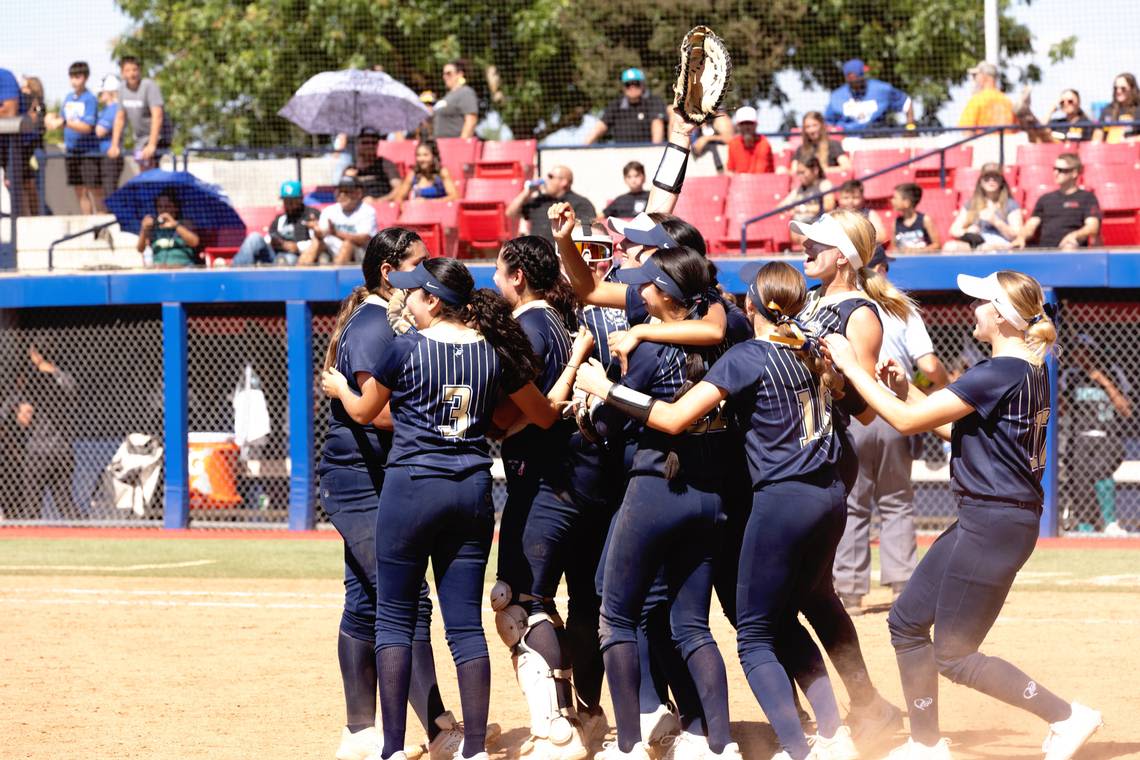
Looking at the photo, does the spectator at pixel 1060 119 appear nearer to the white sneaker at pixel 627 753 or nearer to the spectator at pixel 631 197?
the spectator at pixel 631 197

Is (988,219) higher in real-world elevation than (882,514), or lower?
higher

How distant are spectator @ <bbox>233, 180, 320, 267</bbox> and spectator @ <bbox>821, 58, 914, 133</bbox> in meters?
6.12

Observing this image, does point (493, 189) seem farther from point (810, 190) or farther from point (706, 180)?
point (810, 190)

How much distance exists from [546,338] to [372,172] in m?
11.3

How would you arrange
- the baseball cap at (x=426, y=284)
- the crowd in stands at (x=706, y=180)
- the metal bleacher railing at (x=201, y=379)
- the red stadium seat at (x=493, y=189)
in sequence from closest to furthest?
1. the baseball cap at (x=426, y=284)
2. the crowd in stands at (x=706, y=180)
3. the metal bleacher railing at (x=201, y=379)
4. the red stadium seat at (x=493, y=189)

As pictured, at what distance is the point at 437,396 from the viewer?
5.44 metres

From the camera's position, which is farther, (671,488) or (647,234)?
(647,234)

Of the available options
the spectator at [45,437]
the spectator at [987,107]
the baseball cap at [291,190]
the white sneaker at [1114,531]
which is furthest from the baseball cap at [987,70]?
the spectator at [45,437]

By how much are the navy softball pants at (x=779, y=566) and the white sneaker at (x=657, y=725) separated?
1.71 ft

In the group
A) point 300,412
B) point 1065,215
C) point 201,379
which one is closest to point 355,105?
point 201,379

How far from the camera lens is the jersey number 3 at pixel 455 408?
17.9 ft

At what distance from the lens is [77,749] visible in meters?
6.13

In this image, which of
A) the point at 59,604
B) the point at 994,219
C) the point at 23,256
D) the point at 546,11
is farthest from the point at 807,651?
the point at 546,11

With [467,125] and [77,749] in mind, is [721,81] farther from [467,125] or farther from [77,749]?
[467,125]
